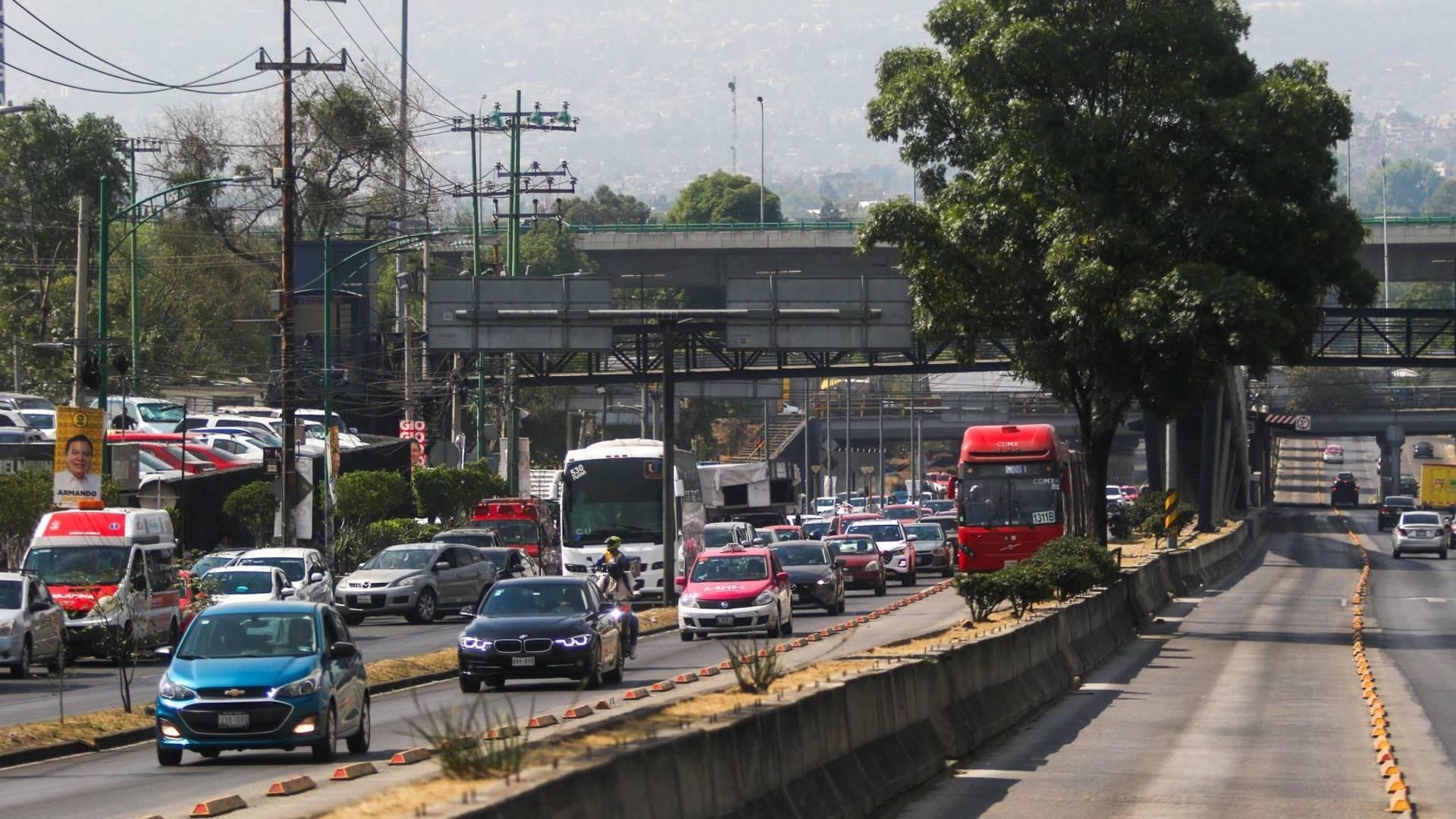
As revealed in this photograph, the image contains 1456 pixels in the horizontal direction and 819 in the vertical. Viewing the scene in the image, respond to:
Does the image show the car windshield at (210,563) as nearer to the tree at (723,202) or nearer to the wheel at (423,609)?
the wheel at (423,609)

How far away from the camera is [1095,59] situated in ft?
116

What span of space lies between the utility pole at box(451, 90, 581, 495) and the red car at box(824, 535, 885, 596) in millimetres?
16693

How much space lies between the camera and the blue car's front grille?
56.1 feet

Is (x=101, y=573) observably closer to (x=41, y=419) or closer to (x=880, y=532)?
(x=880, y=532)

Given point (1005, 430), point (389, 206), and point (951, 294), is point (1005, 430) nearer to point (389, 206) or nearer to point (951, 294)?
point (951, 294)

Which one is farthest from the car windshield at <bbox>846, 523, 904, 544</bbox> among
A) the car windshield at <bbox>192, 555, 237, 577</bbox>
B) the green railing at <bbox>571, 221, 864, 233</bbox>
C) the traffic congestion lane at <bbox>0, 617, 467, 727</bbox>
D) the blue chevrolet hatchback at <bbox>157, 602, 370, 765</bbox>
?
the blue chevrolet hatchback at <bbox>157, 602, 370, 765</bbox>

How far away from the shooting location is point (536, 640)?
24.2 meters

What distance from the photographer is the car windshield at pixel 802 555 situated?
42.0 metres

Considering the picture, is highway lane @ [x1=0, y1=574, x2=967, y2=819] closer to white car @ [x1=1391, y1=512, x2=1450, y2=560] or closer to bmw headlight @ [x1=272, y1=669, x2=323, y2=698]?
bmw headlight @ [x1=272, y1=669, x2=323, y2=698]

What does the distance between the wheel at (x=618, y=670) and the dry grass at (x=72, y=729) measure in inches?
243

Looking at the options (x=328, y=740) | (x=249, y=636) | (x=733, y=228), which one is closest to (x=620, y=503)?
(x=249, y=636)

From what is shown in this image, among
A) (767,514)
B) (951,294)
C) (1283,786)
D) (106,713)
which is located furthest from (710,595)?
(767,514)

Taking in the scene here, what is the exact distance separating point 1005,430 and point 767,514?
26512 mm

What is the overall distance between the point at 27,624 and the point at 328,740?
1222 centimetres
